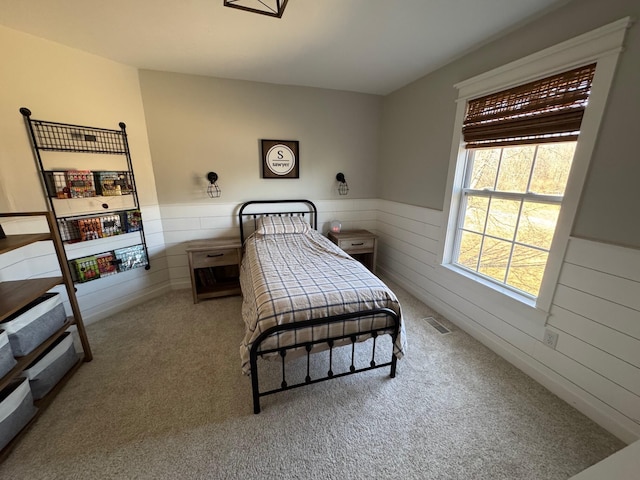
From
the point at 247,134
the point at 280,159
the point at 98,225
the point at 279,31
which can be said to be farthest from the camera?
the point at 280,159

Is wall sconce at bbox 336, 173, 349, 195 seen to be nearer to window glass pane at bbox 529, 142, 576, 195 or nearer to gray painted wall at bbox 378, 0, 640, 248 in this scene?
gray painted wall at bbox 378, 0, 640, 248

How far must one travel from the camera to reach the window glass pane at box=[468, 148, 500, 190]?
2.16 metres

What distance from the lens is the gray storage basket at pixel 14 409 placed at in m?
1.32

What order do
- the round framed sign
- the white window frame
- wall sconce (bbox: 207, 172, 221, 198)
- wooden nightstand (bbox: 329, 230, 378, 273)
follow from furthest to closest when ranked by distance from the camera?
wooden nightstand (bbox: 329, 230, 378, 273), the round framed sign, wall sconce (bbox: 207, 172, 221, 198), the white window frame

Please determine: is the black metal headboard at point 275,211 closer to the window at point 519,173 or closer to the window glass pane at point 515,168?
the window at point 519,173

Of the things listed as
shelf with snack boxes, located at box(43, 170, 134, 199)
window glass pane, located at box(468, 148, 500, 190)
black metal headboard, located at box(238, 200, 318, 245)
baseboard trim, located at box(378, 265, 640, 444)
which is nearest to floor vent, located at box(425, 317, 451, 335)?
baseboard trim, located at box(378, 265, 640, 444)

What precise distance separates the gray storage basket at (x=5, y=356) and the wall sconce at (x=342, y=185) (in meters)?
3.17

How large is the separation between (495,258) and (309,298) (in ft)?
5.48

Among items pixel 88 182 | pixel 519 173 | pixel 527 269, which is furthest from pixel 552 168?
pixel 88 182

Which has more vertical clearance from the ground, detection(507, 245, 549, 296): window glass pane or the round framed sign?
the round framed sign

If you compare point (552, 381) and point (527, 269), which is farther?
point (527, 269)

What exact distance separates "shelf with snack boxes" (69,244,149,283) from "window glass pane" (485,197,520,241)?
3.44m

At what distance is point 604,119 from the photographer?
1427 millimetres

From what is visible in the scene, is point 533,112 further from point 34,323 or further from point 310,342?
point 34,323
